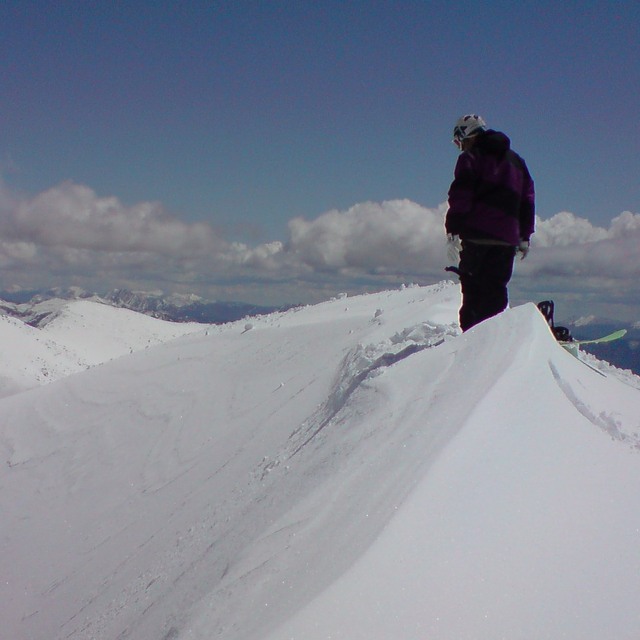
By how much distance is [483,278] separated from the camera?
5.91 m

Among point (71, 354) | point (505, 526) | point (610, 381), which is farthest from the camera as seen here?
point (71, 354)

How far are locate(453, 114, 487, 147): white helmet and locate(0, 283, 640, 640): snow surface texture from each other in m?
2.03

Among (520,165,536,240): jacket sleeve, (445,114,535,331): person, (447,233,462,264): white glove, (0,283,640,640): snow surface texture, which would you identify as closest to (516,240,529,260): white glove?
(445,114,535,331): person

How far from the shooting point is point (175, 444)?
648 centimetres

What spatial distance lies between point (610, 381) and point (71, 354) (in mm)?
62443

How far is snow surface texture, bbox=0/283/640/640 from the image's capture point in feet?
6.32

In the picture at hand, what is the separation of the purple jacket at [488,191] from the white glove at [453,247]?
12 centimetres

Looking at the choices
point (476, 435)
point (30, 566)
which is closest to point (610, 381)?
point (476, 435)

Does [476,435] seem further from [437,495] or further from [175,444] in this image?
[175,444]

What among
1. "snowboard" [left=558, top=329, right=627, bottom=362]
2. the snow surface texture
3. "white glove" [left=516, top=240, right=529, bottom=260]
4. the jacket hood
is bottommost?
the snow surface texture

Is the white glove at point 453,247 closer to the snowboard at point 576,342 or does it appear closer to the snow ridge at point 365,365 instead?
the snow ridge at point 365,365

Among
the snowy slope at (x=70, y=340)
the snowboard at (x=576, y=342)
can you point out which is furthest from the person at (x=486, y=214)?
the snowy slope at (x=70, y=340)

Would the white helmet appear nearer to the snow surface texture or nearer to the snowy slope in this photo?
the snow surface texture

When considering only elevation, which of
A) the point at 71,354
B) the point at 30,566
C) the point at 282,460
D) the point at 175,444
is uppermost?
the point at 282,460
